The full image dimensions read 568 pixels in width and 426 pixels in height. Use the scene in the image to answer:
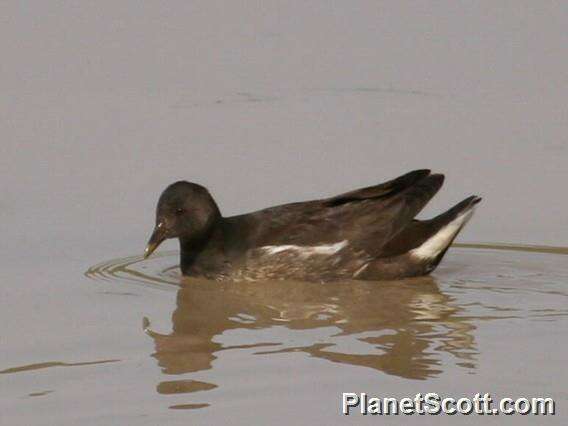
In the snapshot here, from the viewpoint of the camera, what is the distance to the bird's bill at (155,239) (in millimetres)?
11031

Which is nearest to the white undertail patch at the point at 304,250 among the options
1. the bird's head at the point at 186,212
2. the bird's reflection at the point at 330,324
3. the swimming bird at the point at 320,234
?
the swimming bird at the point at 320,234

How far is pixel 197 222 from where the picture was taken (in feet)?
38.0

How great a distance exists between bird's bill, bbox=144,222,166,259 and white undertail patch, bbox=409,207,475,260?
1.79 m

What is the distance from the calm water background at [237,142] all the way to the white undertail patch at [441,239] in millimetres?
445

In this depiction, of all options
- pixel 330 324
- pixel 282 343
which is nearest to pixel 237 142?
pixel 330 324

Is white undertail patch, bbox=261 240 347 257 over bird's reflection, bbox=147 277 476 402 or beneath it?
over

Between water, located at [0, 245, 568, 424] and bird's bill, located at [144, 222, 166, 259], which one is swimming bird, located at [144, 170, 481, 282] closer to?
bird's bill, located at [144, 222, 166, 259]

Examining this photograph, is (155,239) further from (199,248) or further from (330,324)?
(330,324)

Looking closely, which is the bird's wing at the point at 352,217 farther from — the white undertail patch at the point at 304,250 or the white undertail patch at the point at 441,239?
the white undertail patch at the point at 441,239

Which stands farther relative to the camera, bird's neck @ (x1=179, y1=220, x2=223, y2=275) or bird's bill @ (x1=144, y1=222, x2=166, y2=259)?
bird's neck @ (x1=179, y1=220, x2=223, y2=275)

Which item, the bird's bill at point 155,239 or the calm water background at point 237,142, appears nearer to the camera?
the calm water background at point 237,142

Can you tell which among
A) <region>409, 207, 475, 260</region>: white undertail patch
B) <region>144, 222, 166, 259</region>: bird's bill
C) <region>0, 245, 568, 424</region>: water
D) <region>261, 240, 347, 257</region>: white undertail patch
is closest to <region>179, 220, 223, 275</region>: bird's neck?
<region>0, 245, 568, 424</region>: water

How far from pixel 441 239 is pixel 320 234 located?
86 cm

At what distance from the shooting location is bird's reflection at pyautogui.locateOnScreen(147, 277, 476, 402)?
8.67 metres
